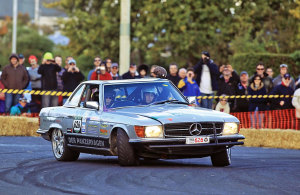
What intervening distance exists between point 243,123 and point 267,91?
66.2 inches

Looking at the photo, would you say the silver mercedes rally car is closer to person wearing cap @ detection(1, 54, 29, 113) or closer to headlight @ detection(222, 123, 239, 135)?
headlight @ detection(222, 123, 239, 135)

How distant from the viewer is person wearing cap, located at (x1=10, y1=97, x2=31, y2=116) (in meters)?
24.1

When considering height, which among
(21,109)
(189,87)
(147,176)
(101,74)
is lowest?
(147,176)

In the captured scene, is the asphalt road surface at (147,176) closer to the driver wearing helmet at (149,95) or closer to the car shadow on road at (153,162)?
the car shadow on road at (153,162)

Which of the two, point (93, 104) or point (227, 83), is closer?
point (93, 104)

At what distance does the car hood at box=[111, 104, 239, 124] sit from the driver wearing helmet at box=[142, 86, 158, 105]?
0.90 feet

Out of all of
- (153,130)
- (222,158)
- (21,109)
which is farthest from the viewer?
(21,109)

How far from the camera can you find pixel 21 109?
973 inches

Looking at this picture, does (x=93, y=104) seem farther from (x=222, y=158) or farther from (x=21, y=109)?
(x=21, y=109)

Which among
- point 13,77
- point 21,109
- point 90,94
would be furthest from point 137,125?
point 21,109

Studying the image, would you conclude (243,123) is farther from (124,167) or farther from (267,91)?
(124,167)

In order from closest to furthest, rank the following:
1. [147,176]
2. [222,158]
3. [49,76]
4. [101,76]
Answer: [147,176]
[222,158]
[49,76]
[101,76]

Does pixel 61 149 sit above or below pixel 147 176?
above

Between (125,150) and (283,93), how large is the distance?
1016 centimetres
